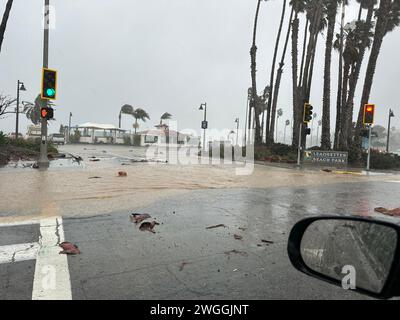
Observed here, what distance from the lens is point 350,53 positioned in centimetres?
2866

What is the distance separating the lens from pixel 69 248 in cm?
499

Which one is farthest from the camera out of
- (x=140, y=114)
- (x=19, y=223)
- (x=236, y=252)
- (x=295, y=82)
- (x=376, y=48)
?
(x=140, y=114)

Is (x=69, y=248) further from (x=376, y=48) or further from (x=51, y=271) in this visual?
(x=376, y=48)

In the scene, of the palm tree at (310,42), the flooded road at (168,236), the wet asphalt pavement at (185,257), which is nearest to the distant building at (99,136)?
the palm tree at (310,42)

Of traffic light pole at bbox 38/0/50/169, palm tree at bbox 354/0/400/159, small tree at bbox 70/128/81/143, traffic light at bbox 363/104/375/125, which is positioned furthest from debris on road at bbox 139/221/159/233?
small tree at bbox 70/128/81/143

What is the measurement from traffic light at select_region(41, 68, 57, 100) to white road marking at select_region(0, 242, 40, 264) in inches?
501

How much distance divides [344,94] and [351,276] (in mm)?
31026

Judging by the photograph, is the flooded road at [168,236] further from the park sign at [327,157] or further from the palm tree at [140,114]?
the palm tree at [140,114]

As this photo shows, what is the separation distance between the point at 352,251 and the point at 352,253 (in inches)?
0.5

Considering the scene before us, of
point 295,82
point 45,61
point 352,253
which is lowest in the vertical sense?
point 352,253

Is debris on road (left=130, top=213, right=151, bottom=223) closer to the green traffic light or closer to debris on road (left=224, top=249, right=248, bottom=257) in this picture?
debris on road (left=224, top=249, right=248, bottom=257)

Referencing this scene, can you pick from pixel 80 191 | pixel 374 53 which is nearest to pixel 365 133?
pixel 374 53

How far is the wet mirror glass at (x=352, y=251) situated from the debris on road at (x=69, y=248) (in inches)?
124
